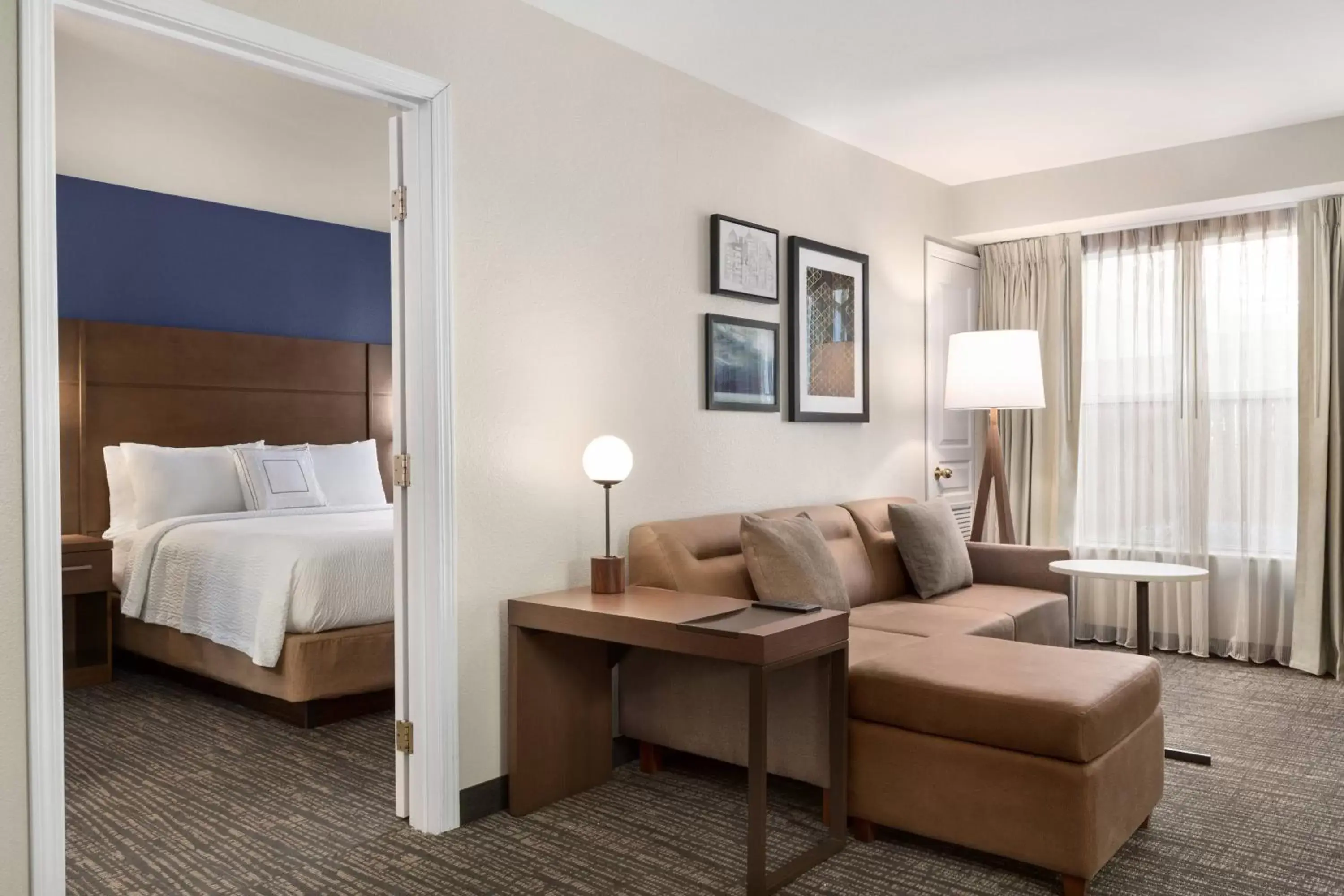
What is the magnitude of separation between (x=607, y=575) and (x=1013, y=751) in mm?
1277

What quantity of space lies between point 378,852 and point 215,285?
13.8 feet

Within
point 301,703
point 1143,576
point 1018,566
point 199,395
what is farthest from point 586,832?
point 199,395

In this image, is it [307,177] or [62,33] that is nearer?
[62,33]

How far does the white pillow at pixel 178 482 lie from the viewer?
5.20 m

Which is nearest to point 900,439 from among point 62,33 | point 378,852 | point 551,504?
point 551,504

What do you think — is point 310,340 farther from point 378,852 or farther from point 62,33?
point 378,852

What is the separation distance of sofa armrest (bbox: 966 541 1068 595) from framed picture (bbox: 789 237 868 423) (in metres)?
0.84

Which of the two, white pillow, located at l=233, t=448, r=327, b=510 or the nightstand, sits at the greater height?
white pillow, located at l=233, t=448, r=327, b=510

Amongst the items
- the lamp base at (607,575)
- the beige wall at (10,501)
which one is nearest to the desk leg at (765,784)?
the lamp base at (607,575)

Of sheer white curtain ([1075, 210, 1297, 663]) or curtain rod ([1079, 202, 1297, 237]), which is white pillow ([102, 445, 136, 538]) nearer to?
sheer white curtain ([1075, 210, 1297, 663])

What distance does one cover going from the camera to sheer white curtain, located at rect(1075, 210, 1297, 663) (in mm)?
4918

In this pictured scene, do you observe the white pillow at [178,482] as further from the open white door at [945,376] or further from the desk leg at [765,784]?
the open white door at [945,376]

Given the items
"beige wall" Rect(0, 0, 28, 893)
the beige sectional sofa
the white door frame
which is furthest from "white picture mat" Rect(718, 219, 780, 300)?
"beige wall" Rect(0, 0, 28, 893)

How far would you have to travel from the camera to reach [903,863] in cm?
266
